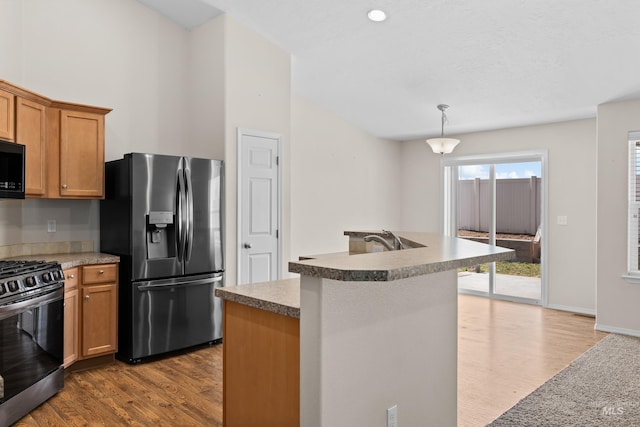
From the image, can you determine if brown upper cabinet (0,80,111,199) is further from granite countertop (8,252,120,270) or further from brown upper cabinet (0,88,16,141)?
granite countertop (8,252,120,270)

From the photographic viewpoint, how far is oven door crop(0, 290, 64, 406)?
2.62m

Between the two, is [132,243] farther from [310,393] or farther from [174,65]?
[310,393]

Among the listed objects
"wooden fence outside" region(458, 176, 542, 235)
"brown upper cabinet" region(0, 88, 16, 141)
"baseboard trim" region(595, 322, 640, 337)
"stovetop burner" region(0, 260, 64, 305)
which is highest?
"brown upper cabinet" region(0, 88, 16, 141)

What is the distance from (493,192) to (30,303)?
5.88 m

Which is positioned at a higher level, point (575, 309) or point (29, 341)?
point (29, 341)

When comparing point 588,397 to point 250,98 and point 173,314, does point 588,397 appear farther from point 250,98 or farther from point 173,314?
point 250,98

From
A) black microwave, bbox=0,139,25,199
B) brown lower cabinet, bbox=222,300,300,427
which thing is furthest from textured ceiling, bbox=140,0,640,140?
brown lower cabinet, bbox=222,300,300,427

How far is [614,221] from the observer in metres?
4.83

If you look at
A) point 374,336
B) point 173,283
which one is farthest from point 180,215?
point 374,336

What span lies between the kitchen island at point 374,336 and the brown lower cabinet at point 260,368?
0.04 ft

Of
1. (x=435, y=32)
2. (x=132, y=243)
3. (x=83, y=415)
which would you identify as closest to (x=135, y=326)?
(x=132, y=243)

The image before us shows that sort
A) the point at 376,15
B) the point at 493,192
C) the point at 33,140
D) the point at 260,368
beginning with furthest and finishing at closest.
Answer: the point at 493,192 → the point at 376,15 → the point at 33,140 → the point at 260,368

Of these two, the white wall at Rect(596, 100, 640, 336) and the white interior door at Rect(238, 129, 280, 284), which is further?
the white wall at Rect(596, 100, 640, 336)

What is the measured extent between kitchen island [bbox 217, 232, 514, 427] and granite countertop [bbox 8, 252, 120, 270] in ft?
6.72
